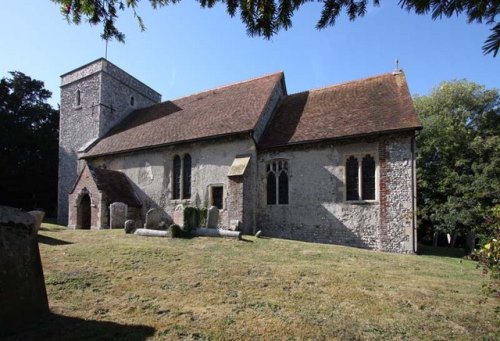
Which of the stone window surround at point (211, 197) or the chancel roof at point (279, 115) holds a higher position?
the chancel roof at point (279, 115)

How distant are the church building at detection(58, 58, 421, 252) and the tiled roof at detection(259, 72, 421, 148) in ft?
0.21

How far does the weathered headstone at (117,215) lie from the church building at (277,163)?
125 centimetres

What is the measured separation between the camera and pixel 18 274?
4.95 meters

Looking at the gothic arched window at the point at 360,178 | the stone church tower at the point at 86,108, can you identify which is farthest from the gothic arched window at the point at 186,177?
the stone church tower at the point at 86,108

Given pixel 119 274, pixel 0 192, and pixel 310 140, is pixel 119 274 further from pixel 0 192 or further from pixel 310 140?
pixel 0 192

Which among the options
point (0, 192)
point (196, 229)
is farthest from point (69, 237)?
point (0, 192)

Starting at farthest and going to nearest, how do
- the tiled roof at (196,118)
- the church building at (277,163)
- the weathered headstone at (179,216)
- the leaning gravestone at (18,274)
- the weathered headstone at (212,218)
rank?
1. the tiled roof at (196,118)
2. the church building at (277,163)
3. the weathered headstone at (212,218)
4. the weathered headstone at (179,216)
5. the leaning gravestone at (18,274)

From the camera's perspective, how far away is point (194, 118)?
2095 centimetres

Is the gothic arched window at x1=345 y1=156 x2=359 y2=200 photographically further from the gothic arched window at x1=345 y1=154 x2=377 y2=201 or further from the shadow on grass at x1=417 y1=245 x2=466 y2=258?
the shadow on grass at x1=417 y1=245 x2=466 y2=258

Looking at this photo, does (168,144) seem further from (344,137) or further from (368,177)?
(368,177)

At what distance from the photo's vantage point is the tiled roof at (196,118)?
727 inches

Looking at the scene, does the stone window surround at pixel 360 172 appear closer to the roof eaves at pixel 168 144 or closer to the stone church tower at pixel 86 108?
the roof eaves at pixel 168 144

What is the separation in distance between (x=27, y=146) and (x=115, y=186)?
61.8 feet

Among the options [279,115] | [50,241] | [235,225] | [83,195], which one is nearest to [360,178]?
[235,225]
